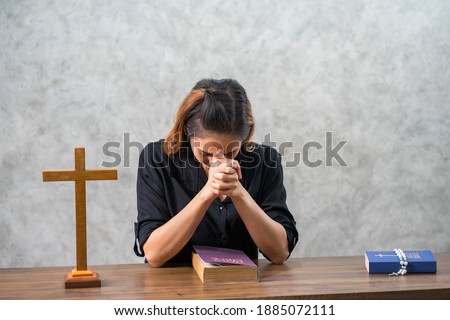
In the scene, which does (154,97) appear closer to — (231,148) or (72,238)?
(72,238)

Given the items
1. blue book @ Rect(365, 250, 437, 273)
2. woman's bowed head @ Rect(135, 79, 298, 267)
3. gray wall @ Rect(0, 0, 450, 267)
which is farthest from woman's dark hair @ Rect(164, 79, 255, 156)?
gray wall @ Rect(0, 0, 450, 267)

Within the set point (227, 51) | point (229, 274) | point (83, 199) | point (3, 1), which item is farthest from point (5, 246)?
point (229, 274)

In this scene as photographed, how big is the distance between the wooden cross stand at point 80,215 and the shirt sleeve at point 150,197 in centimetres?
31

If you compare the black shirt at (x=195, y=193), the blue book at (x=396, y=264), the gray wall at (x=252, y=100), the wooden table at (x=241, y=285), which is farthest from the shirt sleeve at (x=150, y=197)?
the gray wall at (x=252, y=100)

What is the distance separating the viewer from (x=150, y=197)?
2.18 m

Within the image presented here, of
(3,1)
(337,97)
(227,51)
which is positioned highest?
(3,1)

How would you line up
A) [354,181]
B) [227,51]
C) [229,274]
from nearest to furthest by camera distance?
1. [229,274]
2. [227,51]
3. [354,181]

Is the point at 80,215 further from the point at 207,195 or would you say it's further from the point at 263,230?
the point at 263,230

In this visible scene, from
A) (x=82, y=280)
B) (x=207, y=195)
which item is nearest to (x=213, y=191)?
(x=207, y=195)

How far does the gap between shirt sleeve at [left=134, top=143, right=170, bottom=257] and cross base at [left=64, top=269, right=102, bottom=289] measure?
0.33 m

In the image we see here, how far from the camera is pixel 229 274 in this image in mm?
1773

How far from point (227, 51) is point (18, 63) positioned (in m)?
1.11

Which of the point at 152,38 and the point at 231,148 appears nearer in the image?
the point at 231,148

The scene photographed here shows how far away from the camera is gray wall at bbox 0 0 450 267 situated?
347cm
